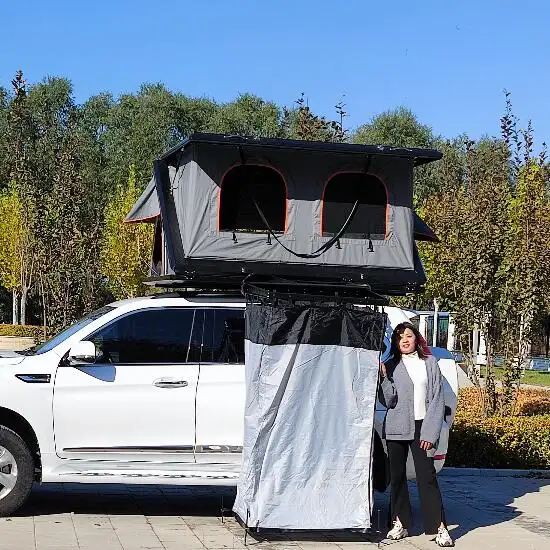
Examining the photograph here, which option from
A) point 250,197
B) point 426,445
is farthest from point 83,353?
point 426,445

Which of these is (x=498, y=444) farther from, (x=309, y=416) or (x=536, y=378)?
(x=536, y=378)

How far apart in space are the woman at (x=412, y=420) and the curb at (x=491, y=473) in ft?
13.8

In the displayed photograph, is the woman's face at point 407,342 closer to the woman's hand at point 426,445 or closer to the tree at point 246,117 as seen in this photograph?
the woman's hand at point 426,445

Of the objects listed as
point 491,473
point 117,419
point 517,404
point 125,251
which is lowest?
point 491,473

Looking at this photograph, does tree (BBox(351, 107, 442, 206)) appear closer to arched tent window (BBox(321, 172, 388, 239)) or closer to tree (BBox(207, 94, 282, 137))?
tree (BBox(207, 94, 282, 137))

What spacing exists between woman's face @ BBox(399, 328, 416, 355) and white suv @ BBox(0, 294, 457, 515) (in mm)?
666

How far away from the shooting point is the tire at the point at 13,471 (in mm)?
8617

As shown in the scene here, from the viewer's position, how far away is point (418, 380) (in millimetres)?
8594

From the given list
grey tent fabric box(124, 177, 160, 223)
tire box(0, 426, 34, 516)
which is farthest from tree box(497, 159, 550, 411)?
tire box(0, 426, 34, 516)

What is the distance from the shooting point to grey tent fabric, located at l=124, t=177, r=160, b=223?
1004 centimetres

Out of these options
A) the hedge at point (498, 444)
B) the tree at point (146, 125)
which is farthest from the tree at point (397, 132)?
the hedge at point (498, 444)

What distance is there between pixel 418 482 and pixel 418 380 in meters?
0.88

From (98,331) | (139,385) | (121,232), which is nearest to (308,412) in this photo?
(139,385)

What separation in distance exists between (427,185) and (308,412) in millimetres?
44172
